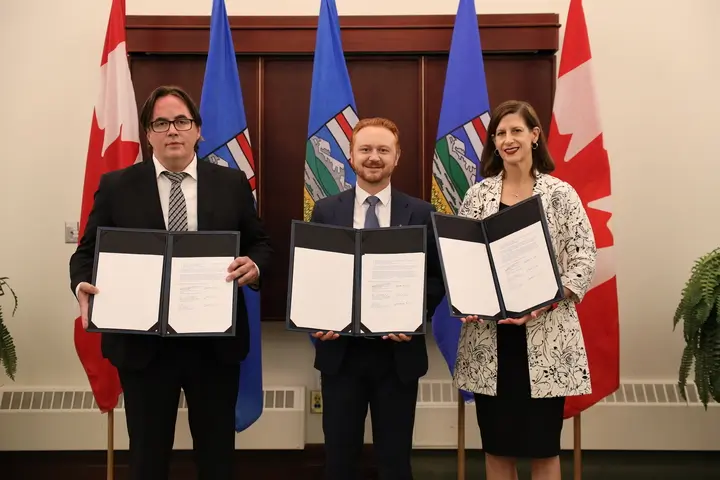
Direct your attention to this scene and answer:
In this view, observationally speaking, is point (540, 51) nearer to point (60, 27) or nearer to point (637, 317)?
point (637, 317)

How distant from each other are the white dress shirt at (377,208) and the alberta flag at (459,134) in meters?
0.81

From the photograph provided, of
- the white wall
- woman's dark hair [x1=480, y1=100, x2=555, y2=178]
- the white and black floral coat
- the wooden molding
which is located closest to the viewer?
the white and black floral coat

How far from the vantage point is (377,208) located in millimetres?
1875

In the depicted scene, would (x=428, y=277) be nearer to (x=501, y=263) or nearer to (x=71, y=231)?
(x=501, y=263)

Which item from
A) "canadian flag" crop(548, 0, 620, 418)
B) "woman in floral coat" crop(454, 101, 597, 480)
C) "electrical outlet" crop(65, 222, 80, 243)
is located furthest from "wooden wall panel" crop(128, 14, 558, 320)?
"woman in floral coat" crop(454, 101, 597, 480)

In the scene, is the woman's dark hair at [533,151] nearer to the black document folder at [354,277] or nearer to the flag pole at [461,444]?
the black document folder at [354,277]

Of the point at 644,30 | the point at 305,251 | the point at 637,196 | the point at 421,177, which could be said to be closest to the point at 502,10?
the point at 644,30

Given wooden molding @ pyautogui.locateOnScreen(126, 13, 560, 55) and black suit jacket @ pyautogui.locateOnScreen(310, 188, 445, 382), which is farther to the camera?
wooden molding @ pyautogui.locateOnScreen(126, 13, 560, 55)

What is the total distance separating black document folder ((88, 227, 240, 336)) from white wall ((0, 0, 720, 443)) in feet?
4.44

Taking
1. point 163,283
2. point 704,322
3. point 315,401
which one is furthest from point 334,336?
point 704,322

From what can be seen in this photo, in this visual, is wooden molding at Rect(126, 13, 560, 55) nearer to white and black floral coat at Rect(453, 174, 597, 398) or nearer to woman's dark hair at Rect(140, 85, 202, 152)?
woman's dark hair at Rect(140, 85, 202, 152)

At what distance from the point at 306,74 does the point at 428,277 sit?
1.53 m

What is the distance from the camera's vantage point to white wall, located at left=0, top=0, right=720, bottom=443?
9.78 ft

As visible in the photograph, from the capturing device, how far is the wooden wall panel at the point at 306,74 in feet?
9.43
